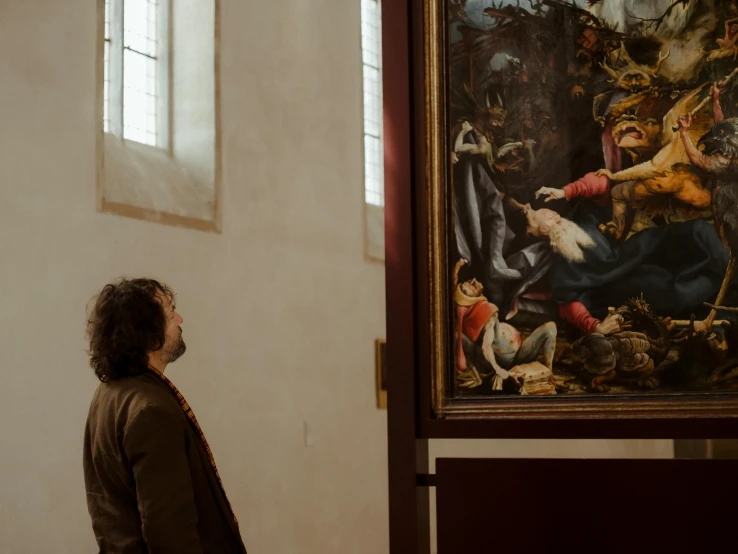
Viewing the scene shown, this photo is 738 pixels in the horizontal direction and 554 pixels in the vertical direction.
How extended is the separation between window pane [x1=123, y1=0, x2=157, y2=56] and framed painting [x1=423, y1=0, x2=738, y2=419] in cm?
510

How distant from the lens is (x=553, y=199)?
3.67m

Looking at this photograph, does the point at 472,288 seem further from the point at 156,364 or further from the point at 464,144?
the point at 156,364

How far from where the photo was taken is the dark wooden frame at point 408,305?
3783 millimetres

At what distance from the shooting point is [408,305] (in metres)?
3.85

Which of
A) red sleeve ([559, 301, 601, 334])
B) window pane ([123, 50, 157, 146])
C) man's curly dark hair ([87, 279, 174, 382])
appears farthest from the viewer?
window pane ([123, 50, 157, 146])

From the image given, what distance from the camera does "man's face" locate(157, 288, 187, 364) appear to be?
4.18m

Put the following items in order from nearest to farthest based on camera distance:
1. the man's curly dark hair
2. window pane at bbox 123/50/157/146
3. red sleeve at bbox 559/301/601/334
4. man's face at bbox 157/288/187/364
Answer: red sleeve at bbox 559/301/601/334, the man's curly dark hair, man's face at bbox 157/288/187/364, window pane at bbox 123/50/157/146

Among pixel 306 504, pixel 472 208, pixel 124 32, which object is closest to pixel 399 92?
pixel 472 208

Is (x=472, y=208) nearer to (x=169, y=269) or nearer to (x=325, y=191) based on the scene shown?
(x=169, y=269)

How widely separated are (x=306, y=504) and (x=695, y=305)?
6303 millimetres

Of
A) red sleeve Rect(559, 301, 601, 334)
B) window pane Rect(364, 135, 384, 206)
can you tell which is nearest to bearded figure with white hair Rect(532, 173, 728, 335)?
red sleeve Rect(559, 301, 601, 334)

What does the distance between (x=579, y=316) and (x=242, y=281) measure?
5319mm

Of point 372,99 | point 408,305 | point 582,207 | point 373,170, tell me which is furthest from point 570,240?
point 372,99

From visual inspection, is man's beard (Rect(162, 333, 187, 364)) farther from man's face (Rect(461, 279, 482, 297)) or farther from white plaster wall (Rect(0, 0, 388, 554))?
white plaster wall (Rect(0, 0, 388, 554))
